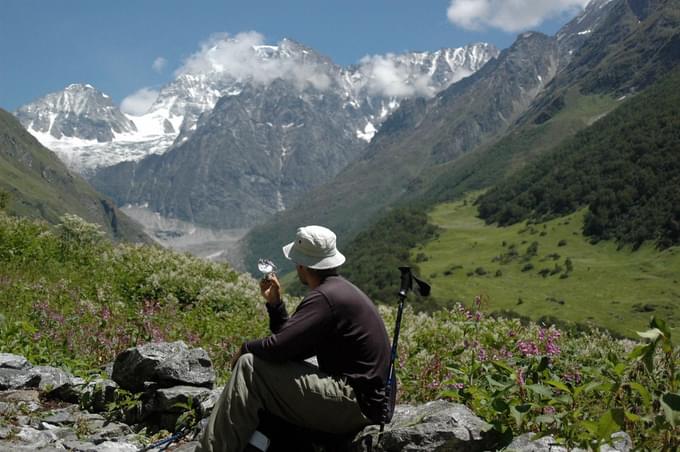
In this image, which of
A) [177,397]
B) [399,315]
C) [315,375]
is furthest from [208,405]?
[399,315]

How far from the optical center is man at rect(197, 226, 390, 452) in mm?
6980

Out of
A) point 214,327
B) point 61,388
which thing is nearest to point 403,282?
point 61,388

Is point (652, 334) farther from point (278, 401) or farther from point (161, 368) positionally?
point (161, 368)

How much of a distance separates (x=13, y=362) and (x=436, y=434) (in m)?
8.12

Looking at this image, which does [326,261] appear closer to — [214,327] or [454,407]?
[454,407]

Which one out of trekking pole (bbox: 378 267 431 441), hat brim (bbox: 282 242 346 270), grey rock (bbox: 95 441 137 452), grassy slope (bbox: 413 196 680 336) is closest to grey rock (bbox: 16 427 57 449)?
grey rock (bbox: 95 441 137 452)

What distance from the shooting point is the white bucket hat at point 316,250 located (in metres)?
7.55

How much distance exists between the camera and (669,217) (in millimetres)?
191750

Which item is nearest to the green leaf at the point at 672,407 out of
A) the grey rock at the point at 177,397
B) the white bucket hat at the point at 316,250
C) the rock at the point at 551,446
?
the rock at the point at 551,446

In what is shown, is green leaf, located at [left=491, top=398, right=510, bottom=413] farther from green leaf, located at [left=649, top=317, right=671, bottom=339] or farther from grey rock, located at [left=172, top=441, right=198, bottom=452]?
grey rock, located at [left=172, top=441, right=198, bottom=452]

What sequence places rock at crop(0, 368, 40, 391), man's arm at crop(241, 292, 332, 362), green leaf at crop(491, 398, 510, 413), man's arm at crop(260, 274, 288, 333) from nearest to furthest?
green leaf at crop(491, 398, 510, 413)
man's arm at crop(241, 292, 332, 362)
man's arm at crop(260, 274, 288, 333)
rock at crop(0, 368, 40, 391)

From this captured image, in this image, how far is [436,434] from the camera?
22.0ft

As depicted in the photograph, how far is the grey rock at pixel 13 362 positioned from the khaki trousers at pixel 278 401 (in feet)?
19.1

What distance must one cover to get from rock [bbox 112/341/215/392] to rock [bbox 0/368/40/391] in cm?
156
